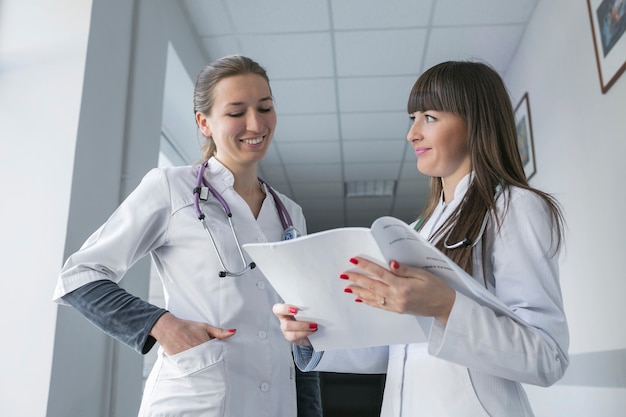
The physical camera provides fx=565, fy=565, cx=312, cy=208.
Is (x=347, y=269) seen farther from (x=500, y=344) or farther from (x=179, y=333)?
(x=179, y=333)

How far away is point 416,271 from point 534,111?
104 inches

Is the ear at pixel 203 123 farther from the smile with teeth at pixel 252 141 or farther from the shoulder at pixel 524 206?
the shoulder at pixel 524 206

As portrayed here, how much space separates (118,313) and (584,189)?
1.97 metres

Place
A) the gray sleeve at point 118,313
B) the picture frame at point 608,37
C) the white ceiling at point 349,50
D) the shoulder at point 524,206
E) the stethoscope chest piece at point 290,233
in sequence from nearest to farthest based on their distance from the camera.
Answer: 1. the shoulder at point 524,206
2. the gray sleeve at point 118,313
3. the stethoscope chest piece at point 290,233
4. the picture frame at point 608,37
5. the white ceiling at point 349,50

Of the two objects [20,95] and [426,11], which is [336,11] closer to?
[426,11]

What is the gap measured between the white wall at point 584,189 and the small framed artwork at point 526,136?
0.08 m

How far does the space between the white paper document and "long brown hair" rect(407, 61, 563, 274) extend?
176mm

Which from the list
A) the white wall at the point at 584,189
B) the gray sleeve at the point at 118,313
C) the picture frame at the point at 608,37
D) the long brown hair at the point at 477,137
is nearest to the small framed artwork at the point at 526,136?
the white wall at the point at 584,189

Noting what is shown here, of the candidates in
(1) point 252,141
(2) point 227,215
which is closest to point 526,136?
(1) point 252,141

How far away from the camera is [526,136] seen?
3289mm

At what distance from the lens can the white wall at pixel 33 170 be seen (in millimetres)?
1755

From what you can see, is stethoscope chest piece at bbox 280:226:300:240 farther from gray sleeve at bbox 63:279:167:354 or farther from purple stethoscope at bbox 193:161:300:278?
gray sleeve at bbox 63:279:167:354

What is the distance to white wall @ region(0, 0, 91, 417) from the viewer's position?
1.75m

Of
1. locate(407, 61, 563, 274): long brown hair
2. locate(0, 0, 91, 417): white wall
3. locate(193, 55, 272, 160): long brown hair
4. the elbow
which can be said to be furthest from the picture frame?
locate(0, 0, 91, 417): white wall
